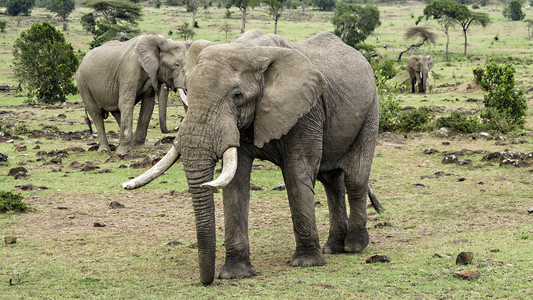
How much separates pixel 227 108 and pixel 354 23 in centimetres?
4953

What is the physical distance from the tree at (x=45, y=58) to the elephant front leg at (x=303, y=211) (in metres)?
20.4

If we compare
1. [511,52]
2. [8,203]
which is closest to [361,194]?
[8,203]

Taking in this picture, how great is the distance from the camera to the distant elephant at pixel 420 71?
30516 mm

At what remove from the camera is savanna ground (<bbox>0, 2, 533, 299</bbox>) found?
6.32 meters

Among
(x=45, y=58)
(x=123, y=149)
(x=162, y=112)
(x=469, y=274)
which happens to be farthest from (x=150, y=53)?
(x=45, y=58)

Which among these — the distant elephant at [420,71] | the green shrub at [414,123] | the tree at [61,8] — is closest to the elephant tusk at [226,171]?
the green shrub at [414,123]

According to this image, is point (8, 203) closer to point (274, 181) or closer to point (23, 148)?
point (274, 181)

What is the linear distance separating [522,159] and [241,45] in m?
8.54

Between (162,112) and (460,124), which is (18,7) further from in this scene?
(460,124)

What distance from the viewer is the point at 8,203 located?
9.92 m

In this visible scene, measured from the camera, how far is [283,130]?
6496 millimetres

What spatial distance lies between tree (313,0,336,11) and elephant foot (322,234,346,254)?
84.6 m

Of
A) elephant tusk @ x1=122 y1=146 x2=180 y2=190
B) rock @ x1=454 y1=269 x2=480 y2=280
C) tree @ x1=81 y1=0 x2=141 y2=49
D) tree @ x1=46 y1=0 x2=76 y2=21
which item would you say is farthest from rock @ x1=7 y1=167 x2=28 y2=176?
tree @ x1=46 y1=0 x2=76 y2=21

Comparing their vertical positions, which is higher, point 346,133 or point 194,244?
point 346,133
